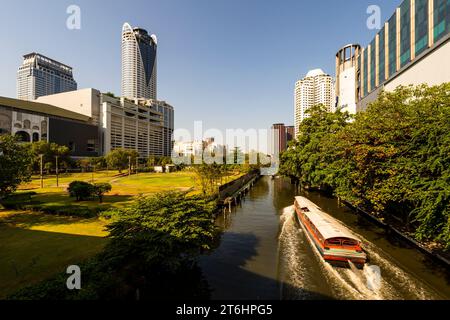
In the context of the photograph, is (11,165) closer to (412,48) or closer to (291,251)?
(291,251)

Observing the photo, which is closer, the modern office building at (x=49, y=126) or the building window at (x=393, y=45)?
the building window at (x=393, y=45)

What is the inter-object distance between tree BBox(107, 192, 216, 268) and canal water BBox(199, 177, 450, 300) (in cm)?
349

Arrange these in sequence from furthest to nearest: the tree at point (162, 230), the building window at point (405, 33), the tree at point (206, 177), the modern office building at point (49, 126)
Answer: the modern office building at point (49, 126) < the building window at point (405, 33) < the tree at point (206, 177) < the tree at point (162, 230)

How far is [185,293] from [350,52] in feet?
361

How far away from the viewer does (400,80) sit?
45781 millimetres

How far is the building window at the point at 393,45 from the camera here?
4753cm

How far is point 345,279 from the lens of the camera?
574 inches

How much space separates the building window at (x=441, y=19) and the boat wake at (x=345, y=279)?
3609 cm

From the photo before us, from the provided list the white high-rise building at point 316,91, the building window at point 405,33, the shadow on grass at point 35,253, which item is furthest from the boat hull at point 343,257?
the white high-rise building at point 316,91

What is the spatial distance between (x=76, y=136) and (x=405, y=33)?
5677 inches

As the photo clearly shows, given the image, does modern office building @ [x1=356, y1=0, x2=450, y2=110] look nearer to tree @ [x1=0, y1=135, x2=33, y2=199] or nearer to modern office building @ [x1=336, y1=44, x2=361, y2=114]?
modern office building @ [x1=336, y1=44, x2=361, y2=114]

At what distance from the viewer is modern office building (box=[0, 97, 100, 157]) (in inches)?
3959

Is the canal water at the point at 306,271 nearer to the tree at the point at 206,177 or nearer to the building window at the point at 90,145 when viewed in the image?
the tree at the point at 206,177

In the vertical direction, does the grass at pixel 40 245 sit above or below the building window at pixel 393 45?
below
